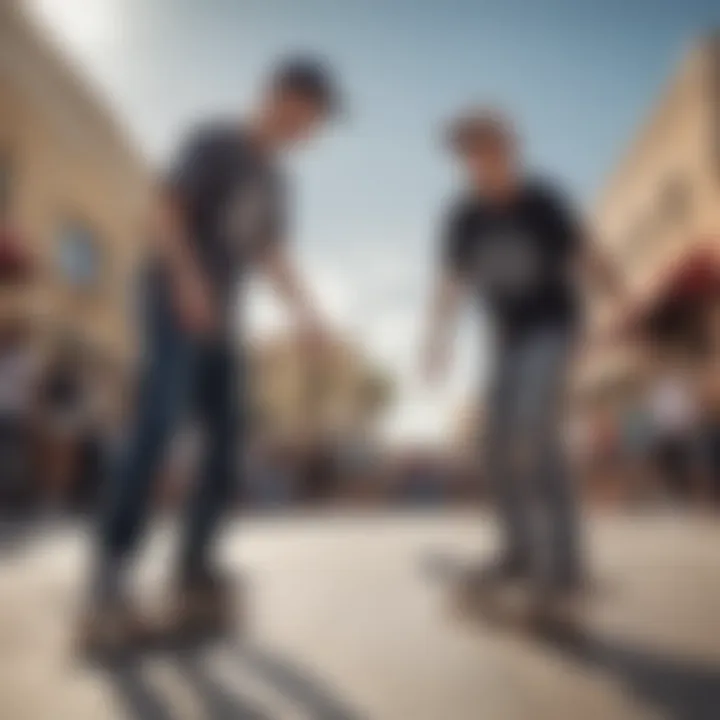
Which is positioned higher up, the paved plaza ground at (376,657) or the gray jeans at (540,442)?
the gray jeans at (540,442)

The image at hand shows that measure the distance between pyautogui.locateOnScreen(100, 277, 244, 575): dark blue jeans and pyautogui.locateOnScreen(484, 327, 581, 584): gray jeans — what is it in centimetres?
77

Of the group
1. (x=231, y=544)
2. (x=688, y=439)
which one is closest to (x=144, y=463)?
(x=231, y=544)

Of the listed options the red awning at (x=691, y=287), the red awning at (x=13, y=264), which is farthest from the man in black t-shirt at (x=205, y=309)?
the red awning at (x=691, y=287)

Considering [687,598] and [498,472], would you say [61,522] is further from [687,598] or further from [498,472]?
[687,598]

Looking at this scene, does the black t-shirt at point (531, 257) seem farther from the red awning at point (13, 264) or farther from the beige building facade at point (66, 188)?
the beige building facade at point (66, 188)

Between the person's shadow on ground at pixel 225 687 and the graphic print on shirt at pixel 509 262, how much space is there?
4.32ft

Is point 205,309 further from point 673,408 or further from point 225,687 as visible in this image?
point 673,408

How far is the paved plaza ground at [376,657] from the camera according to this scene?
1.57m

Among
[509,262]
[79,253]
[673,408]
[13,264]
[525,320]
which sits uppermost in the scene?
[79,253]

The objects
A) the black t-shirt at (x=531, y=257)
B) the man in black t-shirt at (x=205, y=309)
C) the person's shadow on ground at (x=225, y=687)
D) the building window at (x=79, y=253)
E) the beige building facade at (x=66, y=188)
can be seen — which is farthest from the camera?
the building window at (x=79, y=253)

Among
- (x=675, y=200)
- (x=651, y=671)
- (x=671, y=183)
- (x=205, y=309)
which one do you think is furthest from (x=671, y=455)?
(x=675, y=200)

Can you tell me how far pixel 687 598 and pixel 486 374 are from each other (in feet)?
2.76

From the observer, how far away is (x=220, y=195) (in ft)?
8.50

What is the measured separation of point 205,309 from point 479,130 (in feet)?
3.22
